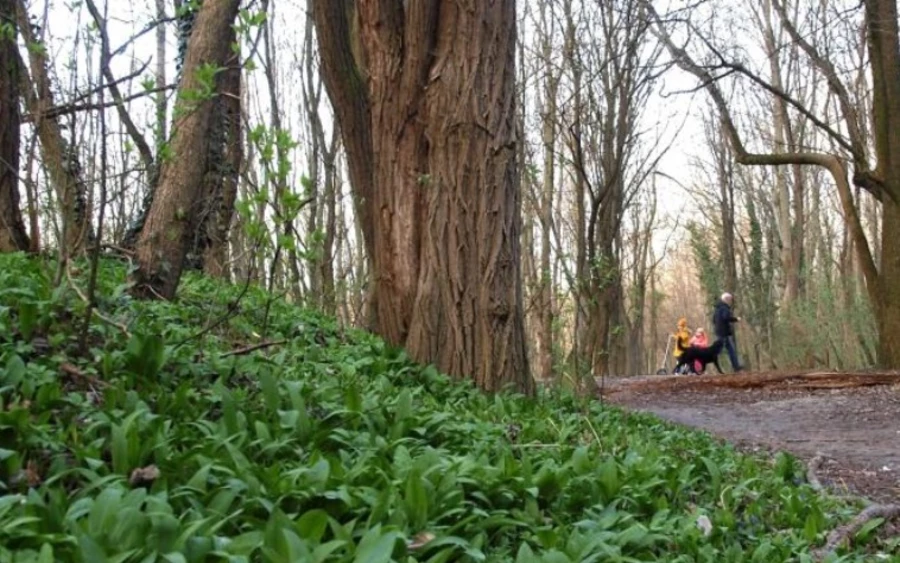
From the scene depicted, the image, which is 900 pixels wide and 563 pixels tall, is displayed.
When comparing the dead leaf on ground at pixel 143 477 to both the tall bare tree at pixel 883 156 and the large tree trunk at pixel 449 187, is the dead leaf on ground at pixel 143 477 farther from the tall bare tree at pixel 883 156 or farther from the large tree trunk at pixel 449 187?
the tall bare tree at pixel 883 156

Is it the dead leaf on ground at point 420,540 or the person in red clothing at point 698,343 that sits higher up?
the person in red clothing at point 698,343

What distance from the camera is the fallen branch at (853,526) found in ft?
10.9

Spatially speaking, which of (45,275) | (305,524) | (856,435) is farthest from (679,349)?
(305,524)

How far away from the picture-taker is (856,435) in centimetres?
719

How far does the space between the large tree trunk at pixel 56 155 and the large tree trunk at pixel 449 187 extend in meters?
1.94

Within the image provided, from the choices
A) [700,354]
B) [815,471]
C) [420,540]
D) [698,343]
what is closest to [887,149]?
[700,354]

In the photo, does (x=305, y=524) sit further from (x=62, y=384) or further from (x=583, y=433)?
(x=583, y=433)

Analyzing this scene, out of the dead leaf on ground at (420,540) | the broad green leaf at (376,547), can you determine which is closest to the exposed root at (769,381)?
the dead leaf on ground at (420,540)

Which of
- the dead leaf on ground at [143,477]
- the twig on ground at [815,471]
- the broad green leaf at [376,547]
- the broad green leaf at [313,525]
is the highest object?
the dead leaf on ground at [143,477]

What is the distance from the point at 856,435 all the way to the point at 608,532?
17.6 feet

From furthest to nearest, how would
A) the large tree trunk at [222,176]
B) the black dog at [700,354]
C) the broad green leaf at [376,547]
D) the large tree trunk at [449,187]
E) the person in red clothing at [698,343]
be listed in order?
the person in red clothing at [698,343]
the black dog at [700,354]
the large tree trunk at [222,176]
the large tree trunk at [449,187]
the broad green leaf at [376,547]

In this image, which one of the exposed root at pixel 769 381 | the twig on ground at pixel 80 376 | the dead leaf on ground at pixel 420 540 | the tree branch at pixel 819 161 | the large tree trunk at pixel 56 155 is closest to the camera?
the dead leaf on ground at pixel 420 540

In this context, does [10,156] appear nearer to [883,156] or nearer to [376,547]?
[376,547]

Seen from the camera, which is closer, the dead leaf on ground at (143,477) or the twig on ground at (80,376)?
the dead leaf on ground at (143,477)
